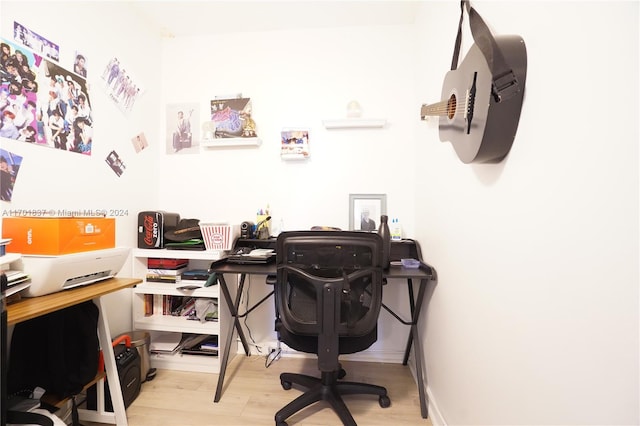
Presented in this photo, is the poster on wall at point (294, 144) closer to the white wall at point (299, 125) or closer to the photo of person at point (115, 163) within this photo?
the white wall at point (299, 125)

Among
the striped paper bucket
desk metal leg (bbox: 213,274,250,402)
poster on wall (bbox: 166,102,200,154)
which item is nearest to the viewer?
desk metal leg (bbox: 213,274,250,402)

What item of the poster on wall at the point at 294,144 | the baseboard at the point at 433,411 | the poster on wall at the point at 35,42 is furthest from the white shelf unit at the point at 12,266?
the baseboard at the point at 433,411

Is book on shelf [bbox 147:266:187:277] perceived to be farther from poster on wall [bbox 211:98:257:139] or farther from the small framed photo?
the small framed photo

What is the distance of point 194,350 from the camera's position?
1.80 meters

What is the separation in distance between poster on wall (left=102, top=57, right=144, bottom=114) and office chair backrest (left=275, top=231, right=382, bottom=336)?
1.62m

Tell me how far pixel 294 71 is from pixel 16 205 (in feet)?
6.13

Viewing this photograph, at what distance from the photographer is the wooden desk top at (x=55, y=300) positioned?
0.82 meters

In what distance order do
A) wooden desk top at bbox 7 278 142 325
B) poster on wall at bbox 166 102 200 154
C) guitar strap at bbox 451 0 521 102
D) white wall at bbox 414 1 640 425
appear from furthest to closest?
poster on wall at bbox 166 102 200 154 < wooden desk top at bbox 7 278 142 325 < guitar strap at bbox 451 0 521 102 < white wall at bbox 414 1 640 425

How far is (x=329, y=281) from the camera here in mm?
1115

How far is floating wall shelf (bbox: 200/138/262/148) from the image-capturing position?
196 cm

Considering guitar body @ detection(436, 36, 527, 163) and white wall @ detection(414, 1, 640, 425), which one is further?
guitar body @ detection(436, 36, 527, 163)

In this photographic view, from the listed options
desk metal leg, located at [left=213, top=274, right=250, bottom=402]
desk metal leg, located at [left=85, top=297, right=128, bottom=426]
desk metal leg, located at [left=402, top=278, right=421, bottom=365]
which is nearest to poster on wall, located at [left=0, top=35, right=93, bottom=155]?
desk metal leg, located at [left=85, top=297, right=128, bottom=426]

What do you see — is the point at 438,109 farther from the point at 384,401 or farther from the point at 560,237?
the point at 384,401

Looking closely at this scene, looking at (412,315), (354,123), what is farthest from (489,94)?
(412,315)
